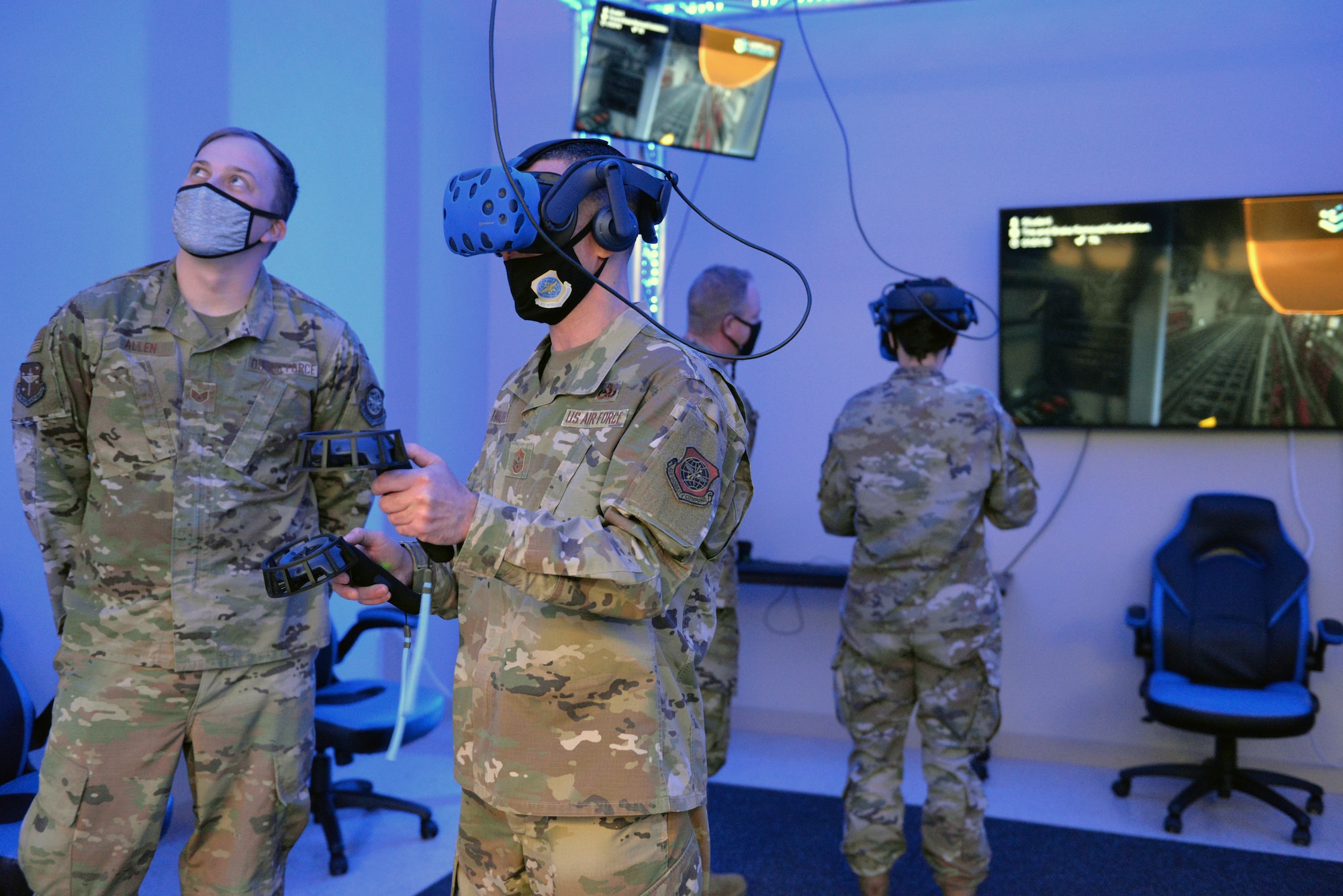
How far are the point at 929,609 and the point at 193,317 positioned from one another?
190 centimetres

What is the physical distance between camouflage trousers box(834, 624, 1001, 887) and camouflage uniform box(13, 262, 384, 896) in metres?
1.50

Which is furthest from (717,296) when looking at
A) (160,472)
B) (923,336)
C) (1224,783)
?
(1224,783)

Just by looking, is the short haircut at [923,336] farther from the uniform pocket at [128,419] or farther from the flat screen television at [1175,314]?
the uniform pocket at [128,419]

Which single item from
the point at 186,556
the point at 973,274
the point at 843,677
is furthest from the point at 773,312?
the point at 186,556

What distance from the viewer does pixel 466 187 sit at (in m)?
1.41

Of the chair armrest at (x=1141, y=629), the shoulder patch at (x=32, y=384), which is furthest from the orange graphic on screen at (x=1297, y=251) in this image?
the shoulder patch at (x=32, y=384)

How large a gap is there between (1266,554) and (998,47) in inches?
88.3

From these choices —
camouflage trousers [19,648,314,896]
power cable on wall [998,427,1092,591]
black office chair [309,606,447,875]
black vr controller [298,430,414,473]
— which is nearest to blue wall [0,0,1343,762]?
power cable on wall [998,427,1092,591]

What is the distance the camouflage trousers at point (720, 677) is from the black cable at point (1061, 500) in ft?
5.87

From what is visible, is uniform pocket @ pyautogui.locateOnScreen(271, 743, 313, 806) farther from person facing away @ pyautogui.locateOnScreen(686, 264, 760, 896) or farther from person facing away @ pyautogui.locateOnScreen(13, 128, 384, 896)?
person facing away @ pyautogui.locateOnScreen(686, 264, 760, 896)

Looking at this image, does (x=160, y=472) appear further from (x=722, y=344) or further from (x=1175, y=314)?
(x=1175, y=314)

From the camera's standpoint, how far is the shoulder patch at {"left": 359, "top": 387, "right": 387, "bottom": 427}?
2.17 meters

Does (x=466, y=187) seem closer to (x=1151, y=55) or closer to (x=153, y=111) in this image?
(x=153, y=111)

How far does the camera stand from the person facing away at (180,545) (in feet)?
6.09
